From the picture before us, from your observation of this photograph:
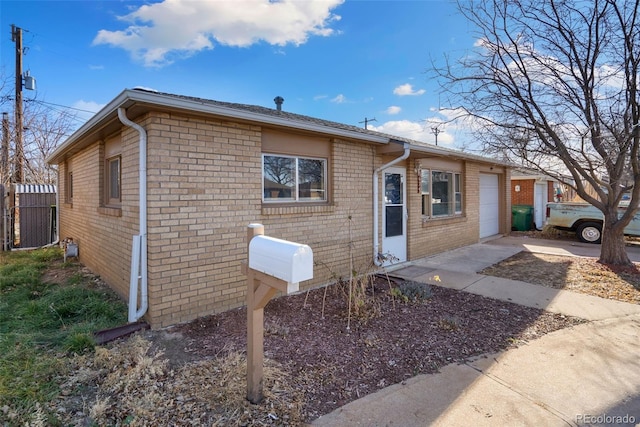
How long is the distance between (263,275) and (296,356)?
4.47 feet

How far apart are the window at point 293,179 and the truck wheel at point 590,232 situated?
10.2 m

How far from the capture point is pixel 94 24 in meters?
7.60

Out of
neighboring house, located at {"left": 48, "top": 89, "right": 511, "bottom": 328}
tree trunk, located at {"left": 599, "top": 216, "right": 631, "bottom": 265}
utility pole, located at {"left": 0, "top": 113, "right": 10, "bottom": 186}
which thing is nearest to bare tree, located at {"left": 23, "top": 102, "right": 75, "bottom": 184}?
utility pole, located at {"left": 0, "top": 113, "right": 10, "bottom": 186}

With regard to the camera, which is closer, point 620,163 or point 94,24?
point 620,163

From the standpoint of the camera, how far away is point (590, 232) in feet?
35.3

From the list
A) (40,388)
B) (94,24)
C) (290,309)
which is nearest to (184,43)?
(94,24)

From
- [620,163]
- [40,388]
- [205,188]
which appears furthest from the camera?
[620,163]

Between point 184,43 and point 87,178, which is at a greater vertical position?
point 184,43

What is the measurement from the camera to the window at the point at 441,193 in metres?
8.37

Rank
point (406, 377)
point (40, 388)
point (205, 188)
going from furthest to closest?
point (205, 188) → point (406, 377) → point (40, 388)

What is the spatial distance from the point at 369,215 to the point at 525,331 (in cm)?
338

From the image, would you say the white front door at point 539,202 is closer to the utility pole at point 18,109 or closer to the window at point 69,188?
the window at point 69,188

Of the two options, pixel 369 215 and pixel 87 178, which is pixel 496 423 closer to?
pixel 369 215

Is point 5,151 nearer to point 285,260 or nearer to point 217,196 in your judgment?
point 217,196
